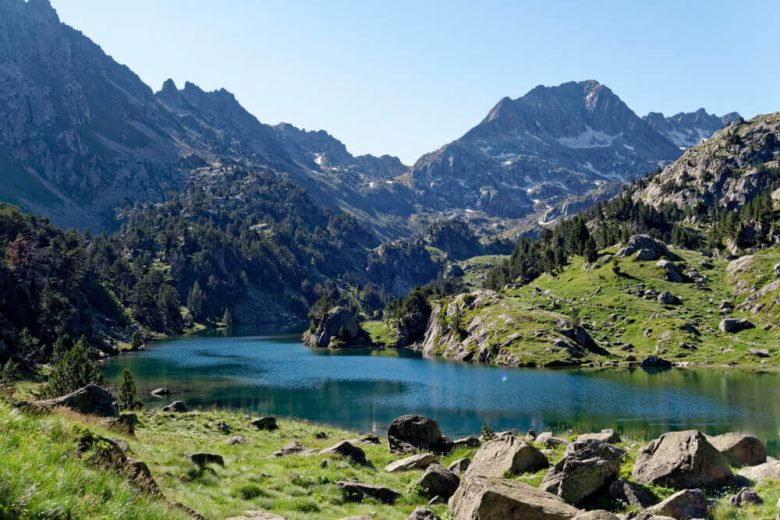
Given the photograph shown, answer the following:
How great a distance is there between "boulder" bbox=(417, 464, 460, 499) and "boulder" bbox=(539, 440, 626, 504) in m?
4.46

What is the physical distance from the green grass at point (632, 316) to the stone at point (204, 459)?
405ft

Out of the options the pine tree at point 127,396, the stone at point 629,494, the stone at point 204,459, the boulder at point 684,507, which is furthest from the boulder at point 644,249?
the stone at point 204,459

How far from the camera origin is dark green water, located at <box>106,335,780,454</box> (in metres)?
78.4

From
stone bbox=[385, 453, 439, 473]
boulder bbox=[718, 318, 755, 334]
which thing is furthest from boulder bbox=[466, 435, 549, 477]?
boulder bbox=[718, 318, 755, 334]

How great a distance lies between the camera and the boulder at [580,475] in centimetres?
2297

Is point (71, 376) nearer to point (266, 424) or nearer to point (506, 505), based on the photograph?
point (266, 424)

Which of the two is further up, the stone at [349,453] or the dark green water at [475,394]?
the stone at [349,453]

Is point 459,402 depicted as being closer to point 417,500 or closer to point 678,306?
point 417,500

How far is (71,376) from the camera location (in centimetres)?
6519

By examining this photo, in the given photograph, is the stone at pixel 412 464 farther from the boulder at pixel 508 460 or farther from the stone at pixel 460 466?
the boulder at pixel 508 460

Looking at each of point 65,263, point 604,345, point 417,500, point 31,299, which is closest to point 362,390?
point 604,345

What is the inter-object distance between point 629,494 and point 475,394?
81.2 meters

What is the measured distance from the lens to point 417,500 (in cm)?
2469

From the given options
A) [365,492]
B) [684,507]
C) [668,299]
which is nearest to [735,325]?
[668,299]
